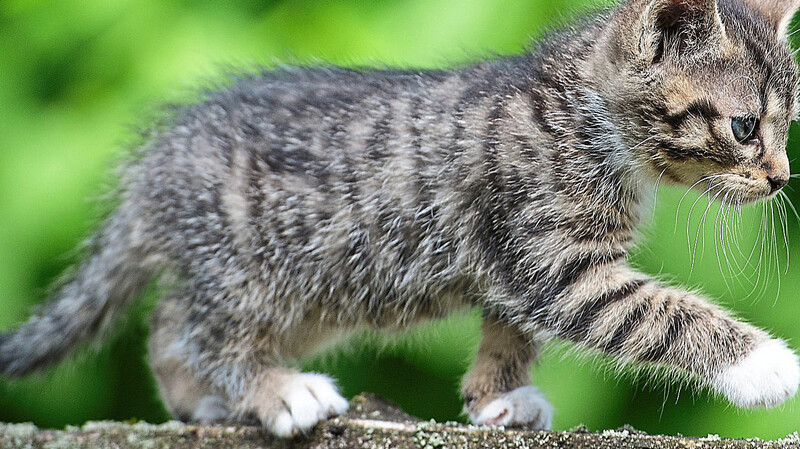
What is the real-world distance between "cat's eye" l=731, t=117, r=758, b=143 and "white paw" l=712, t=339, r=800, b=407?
0.50 meters

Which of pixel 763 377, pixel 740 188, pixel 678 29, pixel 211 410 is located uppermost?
pixel 678 29

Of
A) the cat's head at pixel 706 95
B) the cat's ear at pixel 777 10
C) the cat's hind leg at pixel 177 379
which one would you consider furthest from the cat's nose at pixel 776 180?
the cat's hind leg at pixel 177 379

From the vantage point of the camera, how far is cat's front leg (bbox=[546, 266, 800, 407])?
7.54ft

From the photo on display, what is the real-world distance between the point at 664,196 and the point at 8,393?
2.24m

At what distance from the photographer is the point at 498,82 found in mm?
2734

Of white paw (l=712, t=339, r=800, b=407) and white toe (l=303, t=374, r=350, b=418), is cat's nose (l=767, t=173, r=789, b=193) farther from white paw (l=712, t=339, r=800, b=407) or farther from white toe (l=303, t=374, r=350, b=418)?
white toe (l=303, t=374, r=350, b=418)

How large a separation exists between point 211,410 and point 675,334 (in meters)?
1.50

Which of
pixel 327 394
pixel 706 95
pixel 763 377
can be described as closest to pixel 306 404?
pixel 327 394

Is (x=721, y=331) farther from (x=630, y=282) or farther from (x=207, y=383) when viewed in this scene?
(x=207, y=383)

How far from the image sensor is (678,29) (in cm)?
235

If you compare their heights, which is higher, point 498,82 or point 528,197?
point 498,82

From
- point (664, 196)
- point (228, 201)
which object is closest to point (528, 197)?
point (664, 196)

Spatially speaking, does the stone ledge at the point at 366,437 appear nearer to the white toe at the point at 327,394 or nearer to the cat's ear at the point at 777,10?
the white toe at the point at 327,394

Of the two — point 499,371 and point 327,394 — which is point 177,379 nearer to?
point 327,394
